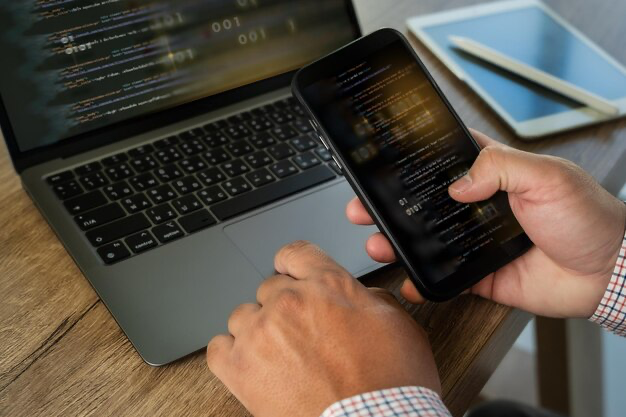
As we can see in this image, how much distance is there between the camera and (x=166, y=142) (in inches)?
Result: 29.6

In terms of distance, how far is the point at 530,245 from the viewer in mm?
624

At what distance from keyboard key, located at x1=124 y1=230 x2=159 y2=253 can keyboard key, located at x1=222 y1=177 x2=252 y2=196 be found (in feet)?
0.31

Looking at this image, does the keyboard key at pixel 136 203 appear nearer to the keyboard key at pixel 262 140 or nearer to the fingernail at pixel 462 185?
the keyboard key at pixel 262 140

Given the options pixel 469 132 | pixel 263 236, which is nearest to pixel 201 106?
pixel 263 236

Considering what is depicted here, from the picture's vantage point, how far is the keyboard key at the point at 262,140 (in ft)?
2.49

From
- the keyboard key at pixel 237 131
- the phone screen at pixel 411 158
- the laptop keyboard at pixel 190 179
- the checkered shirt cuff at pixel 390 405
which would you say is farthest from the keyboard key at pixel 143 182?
the checkered shirt cuff at pixel 390 405

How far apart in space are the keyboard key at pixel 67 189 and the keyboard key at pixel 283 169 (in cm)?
19

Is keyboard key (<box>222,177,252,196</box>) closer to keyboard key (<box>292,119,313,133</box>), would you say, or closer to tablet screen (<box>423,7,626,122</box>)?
keyboard key (<box>292,119,313,133</box>)

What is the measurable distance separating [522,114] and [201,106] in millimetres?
348

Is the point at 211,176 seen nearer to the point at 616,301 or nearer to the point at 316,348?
the point at 316,348

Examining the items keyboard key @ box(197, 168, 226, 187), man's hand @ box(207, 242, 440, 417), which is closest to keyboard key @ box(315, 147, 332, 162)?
keyboard key @ box(197, 168, 226, 187)

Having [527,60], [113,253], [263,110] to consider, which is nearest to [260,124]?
[263,110]

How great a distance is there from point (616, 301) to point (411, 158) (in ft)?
0.72

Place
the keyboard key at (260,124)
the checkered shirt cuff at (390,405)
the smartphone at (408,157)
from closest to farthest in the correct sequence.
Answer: the checkered shirt cuff at (390,405) < the smartphone at (408,157) < the keyboard key at (260,124)
